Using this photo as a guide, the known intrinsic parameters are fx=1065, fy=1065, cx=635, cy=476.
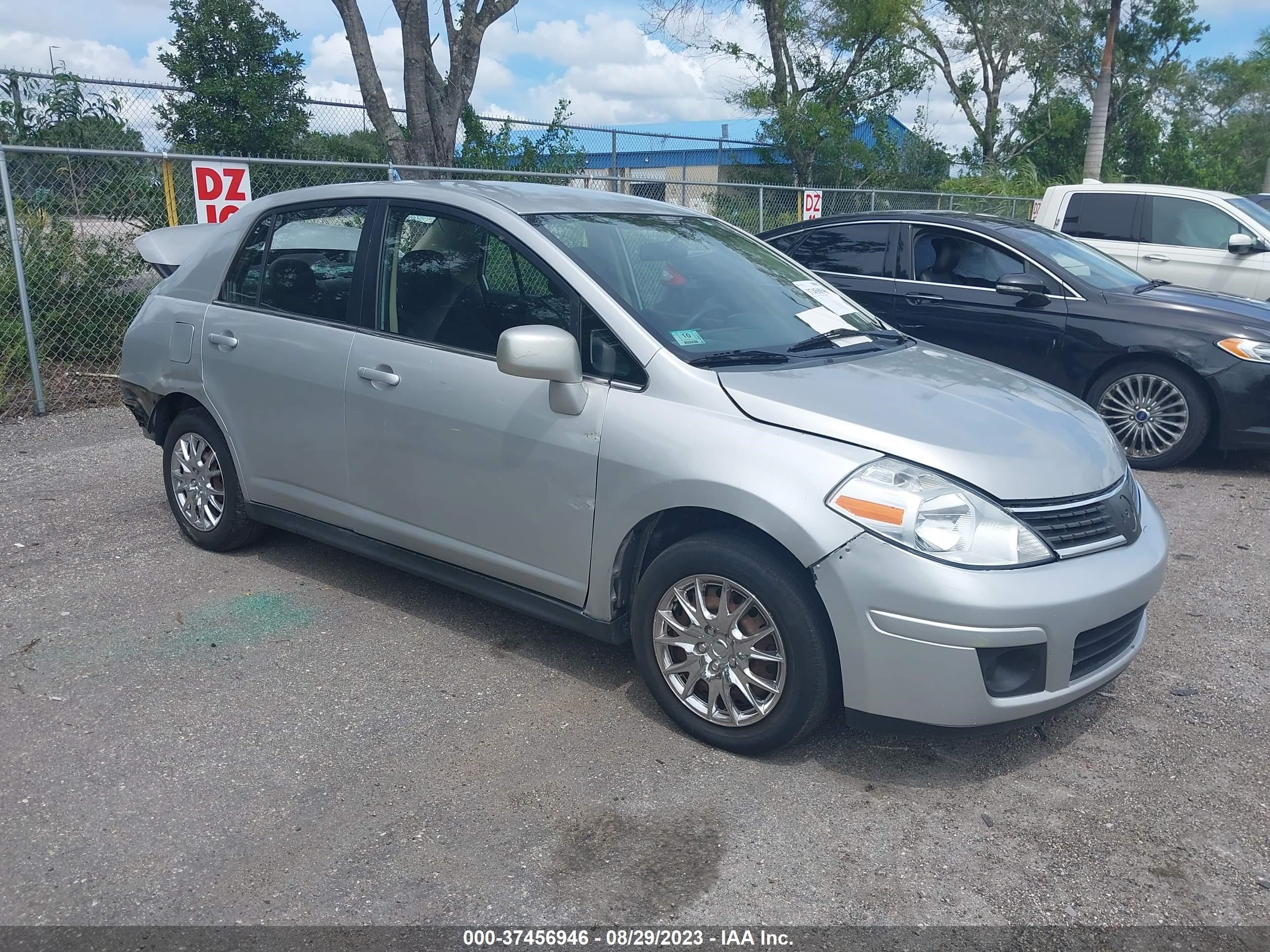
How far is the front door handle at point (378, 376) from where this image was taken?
423 centimetres

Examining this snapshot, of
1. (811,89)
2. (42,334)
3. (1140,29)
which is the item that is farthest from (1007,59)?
(42,334)

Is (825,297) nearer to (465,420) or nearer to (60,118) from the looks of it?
(465,420)

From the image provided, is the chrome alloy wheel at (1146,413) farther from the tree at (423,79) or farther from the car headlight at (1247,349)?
the tree at (423,79)

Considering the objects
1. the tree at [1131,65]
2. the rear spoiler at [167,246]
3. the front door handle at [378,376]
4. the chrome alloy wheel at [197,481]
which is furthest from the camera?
the tree at [1131,65]

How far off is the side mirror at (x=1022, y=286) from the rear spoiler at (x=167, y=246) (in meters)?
5.20

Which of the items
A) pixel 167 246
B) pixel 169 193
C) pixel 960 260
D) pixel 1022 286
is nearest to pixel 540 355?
pixel 167 246

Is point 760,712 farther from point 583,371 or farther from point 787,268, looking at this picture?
point 787,268

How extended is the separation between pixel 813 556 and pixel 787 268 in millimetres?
1990

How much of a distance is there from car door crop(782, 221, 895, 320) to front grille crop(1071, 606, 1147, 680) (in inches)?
194

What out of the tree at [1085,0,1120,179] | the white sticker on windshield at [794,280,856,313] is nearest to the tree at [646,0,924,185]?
the tree at [1085,0,1120,179]

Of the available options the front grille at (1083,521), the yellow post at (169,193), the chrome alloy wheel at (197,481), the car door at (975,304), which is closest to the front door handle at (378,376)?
the chrome alloy wheel at (197,481)

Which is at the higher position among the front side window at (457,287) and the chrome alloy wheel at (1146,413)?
the front side window at (457,287)

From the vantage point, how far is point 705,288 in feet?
13.8

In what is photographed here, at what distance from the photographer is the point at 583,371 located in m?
3.79
